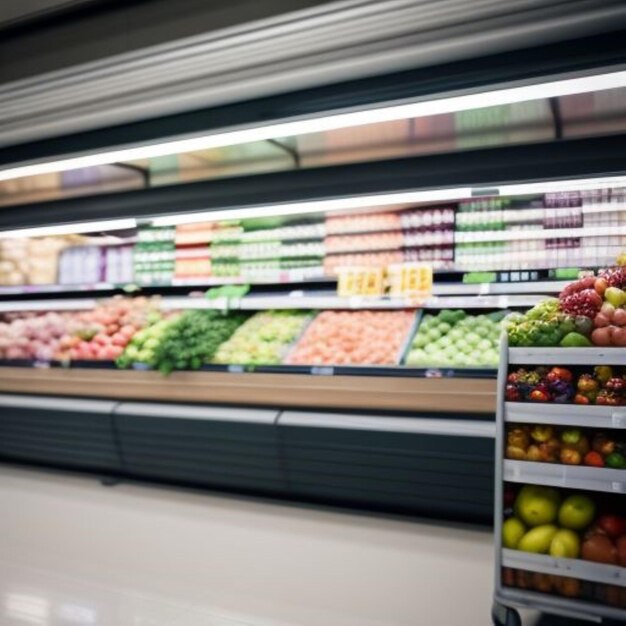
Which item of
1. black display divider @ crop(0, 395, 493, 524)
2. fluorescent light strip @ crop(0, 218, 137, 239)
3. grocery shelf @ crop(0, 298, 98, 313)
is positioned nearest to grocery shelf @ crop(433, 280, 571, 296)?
black display divider @ crop(0, 395, 493, 524)

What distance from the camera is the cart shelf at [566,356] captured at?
1.90 meters

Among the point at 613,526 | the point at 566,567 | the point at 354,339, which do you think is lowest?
the point at 566,567

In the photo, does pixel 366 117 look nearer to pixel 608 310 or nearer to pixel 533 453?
pixel 608 310

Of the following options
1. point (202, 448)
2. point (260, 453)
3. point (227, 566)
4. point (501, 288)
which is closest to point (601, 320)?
point (501, 288)

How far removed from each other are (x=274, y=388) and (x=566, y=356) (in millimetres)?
1951

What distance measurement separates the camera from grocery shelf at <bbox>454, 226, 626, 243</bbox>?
335 centimetres

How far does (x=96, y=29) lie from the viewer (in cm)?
274

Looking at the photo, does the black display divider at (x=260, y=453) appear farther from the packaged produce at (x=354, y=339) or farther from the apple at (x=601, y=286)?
the apple at (x=601, y=286)

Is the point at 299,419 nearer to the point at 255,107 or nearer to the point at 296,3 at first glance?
the point at 255,107

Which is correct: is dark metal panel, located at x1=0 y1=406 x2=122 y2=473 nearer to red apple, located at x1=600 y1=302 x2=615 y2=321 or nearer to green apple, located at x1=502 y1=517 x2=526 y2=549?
green apple, located at x1=502 y1=517 x2=526 y2=549

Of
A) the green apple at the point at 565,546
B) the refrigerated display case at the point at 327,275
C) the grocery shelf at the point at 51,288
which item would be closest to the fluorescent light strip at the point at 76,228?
the refrigerated display case at the point at 327,275

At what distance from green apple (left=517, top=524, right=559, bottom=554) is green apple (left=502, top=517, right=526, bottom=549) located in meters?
0.02

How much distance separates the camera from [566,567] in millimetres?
1897

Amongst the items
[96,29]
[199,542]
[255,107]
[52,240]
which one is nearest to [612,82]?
[255,107]
